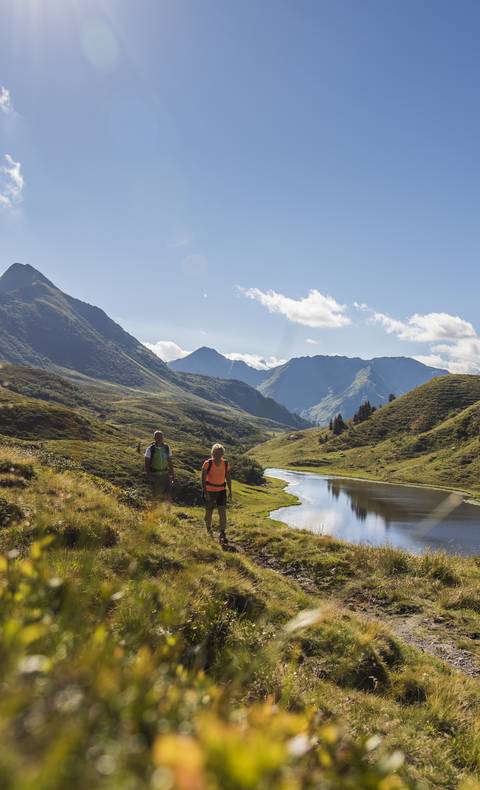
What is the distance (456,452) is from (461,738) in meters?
161

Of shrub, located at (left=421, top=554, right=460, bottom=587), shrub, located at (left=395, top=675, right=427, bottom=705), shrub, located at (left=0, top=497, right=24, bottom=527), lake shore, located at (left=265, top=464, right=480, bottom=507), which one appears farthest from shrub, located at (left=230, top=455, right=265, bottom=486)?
shrub, located at (left=395, top=675, right=427, bottom=705)

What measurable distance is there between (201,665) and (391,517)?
78.4 metres

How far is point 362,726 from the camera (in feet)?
21.6

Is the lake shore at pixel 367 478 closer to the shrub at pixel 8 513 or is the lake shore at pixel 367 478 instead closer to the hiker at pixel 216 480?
the hiker at pixel 216 480

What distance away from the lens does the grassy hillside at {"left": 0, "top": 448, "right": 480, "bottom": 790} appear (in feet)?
5.81

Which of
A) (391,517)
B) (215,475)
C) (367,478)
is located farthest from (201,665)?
(367,478)

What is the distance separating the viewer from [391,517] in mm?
78000

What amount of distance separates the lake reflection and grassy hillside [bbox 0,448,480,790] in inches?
1243

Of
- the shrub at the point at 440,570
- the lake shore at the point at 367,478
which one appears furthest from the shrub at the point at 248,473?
the shrub at the point at 440,570

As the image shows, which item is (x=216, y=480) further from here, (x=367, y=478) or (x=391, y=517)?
(x=367, y=478)

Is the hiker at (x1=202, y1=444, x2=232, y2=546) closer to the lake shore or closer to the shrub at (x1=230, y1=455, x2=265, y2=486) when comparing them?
the lake shore

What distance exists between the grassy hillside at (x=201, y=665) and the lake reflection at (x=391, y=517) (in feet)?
104

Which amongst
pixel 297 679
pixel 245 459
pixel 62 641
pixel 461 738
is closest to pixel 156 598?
pixel 297 679

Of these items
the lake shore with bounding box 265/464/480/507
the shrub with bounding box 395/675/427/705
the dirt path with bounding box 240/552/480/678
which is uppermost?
the shrub with bounding box 395/675/427/705
